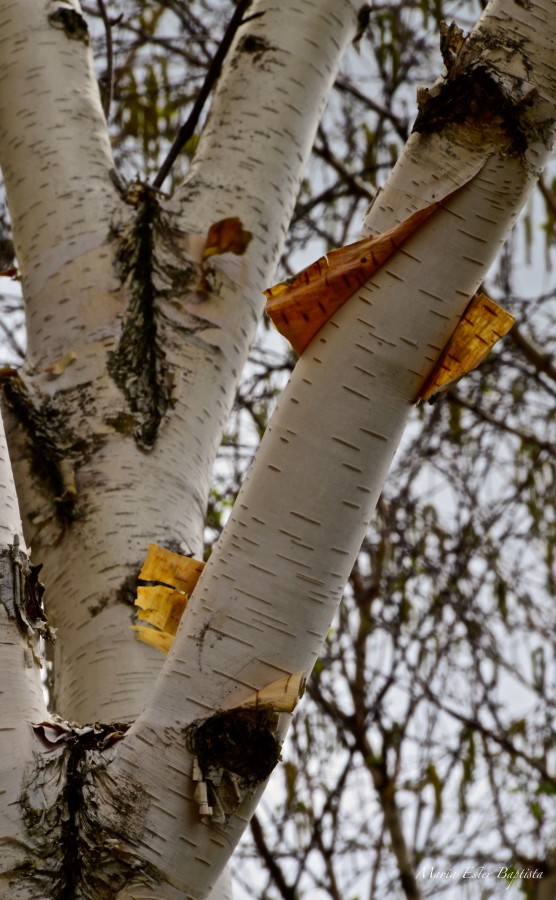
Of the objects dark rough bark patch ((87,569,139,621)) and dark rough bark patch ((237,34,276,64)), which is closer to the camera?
dark rough bark patch ((87,569,139,621))

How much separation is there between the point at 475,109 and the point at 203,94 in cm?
82

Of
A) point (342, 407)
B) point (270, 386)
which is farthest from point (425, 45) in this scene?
point (342, 407)

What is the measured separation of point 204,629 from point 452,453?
2439 millimetres

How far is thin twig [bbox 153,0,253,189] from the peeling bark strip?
21 cm

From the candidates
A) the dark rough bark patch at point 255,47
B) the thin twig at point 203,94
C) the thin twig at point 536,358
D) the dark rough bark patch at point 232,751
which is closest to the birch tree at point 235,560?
the dark rough bark patch at point 232,751

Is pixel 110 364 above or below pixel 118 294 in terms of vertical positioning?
below

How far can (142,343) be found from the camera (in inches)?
49.3

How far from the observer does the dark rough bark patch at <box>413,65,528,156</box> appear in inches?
31.4

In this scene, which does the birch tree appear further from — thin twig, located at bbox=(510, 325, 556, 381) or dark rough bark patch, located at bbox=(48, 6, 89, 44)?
thin twig, located at bbox=(510, 325, 556, 381)

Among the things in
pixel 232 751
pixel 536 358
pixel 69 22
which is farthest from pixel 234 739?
pixel 536 358

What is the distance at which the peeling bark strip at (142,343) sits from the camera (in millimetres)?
1195

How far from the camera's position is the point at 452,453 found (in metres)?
3.10

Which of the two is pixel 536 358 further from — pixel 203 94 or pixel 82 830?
pixel 82 830

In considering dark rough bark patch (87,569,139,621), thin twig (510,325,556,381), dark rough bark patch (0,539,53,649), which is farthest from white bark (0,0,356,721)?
thin twig (510,325,556,381)
